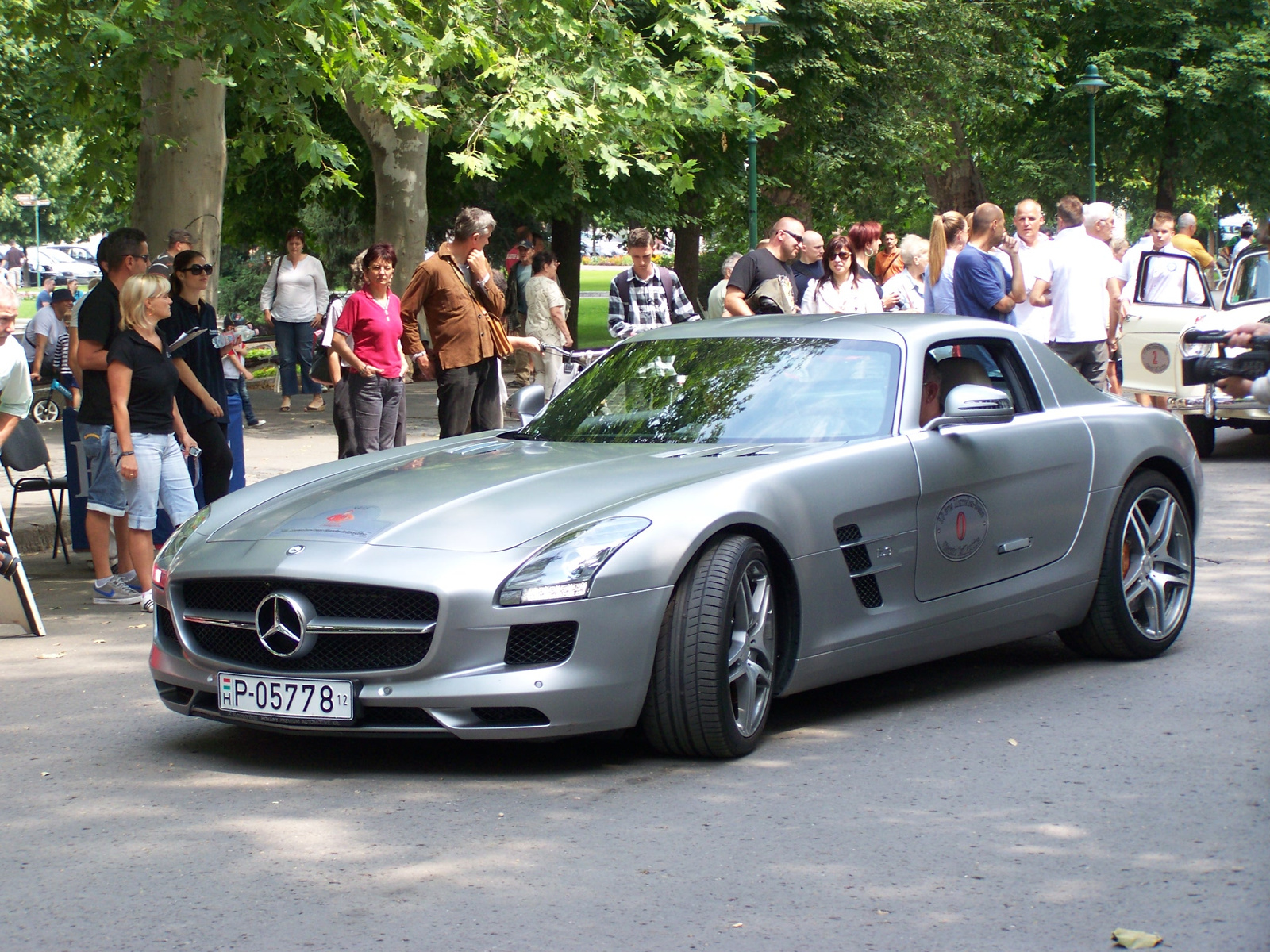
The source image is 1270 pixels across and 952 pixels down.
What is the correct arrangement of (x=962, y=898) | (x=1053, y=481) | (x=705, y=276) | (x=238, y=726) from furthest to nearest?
(x=705, y=276) < (x=1053, y=481) < (x=238, y=726) < (x=962, y=898)

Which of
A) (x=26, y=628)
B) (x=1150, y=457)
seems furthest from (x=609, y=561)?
(x=26, y=628)

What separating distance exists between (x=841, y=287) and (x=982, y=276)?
1.34 meters

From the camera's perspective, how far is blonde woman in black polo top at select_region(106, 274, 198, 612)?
27.8ft

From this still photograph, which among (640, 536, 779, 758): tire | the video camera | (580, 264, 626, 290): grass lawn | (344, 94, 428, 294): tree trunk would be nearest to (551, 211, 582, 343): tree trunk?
(344, 94, 428, 294): tree trunk

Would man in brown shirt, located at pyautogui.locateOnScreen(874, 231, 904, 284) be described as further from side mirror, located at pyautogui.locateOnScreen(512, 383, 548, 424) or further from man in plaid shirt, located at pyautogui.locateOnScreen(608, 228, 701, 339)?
side mirror, located at pyautogui.locateOnScreen(512, 383, 548, 424)

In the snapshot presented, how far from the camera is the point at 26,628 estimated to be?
8.26m

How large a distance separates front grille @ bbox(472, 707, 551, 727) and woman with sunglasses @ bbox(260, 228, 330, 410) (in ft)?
46.8

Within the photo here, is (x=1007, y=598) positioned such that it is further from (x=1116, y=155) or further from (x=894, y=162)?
(x=1116, y=155)

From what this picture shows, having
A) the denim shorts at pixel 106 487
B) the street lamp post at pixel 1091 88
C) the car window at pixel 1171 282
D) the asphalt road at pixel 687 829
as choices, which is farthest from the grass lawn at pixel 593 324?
the asphalt road at pixel 687 829

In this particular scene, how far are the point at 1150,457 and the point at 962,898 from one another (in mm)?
3440

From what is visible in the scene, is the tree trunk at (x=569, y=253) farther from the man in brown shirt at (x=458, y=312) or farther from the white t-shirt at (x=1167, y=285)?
the man in brown shirt at (x=458, y=312)

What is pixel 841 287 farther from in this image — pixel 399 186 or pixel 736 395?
pixel 399 186

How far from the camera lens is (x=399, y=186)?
61.9 feet

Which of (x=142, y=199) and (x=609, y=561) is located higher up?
(x=142, y=199)
